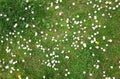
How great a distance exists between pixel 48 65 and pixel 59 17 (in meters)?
1.41

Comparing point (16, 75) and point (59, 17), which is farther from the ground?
point (59, 17)

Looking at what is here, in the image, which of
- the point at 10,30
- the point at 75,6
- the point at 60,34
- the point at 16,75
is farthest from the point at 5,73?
the point at 75,6

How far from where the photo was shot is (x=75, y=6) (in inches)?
362

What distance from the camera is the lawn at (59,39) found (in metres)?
8.57

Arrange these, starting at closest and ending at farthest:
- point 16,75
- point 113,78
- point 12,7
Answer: point 113,78 → point 16,75 → point 12,7

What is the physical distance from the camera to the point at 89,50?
866cm

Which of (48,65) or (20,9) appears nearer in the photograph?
(48,65)

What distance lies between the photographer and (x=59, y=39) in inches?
356

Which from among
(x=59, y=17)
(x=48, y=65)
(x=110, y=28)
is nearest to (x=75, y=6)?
(x=59, y=17)

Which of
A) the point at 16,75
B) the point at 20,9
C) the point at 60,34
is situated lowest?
the point at 16,75

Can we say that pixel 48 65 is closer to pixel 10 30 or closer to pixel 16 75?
pixel 16 75

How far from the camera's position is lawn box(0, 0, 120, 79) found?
337 inches

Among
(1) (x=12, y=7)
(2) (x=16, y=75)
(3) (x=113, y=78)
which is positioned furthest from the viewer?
(1) (x=12, y=7)

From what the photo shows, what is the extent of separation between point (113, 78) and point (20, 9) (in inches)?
129
